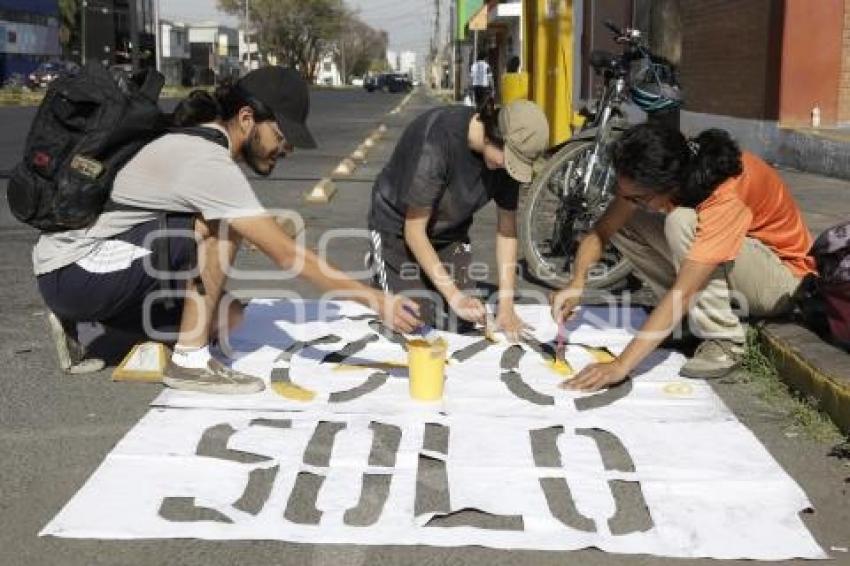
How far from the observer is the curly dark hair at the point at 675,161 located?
3914 millimetres

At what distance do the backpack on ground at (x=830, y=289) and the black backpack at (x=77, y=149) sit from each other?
277cm

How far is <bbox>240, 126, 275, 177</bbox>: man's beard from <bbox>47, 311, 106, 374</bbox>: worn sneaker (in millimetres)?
1074

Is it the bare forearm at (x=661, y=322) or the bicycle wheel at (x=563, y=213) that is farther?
the bicycle wheel at (x=563, y=213)

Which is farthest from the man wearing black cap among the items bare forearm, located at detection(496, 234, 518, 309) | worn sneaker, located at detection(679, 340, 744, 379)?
worn sneaker, located at detection(679, 340, 744, 379)

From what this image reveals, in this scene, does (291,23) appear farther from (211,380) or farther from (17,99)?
(211,380)

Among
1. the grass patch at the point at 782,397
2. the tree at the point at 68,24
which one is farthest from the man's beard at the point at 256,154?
the tree at the point at 68,24

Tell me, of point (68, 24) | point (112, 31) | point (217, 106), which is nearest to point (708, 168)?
point (217, 106)

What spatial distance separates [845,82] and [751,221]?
920cm

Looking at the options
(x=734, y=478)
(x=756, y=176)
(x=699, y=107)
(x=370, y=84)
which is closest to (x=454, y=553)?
(x=734, y=478)

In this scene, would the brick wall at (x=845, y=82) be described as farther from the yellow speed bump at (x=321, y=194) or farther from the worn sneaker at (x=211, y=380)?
the worn sneaker at (x=211, y=380)

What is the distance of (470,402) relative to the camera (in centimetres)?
415

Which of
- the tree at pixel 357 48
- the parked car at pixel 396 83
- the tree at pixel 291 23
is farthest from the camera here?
the tree at pixel 357 48

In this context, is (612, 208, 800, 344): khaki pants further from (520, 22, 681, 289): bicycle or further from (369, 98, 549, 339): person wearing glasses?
(520, 22, 681, 289): bicycle

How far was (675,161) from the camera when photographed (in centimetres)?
394
